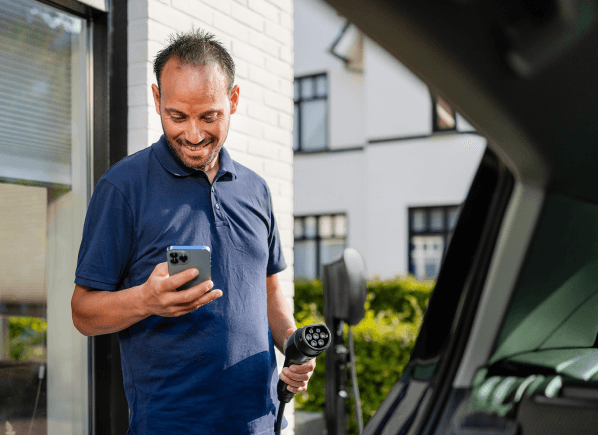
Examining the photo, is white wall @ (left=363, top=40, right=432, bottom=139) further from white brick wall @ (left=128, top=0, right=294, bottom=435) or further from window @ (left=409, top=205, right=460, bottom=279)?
white brick wall @ (left=128, top=0, right=294, bottom=435)

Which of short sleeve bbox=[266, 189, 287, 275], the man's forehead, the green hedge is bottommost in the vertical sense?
the green hedge

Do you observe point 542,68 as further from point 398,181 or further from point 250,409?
point 398,181

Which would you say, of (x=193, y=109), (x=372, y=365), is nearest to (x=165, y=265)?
(x=193, y=109)

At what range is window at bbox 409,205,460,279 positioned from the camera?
1350 centimetres

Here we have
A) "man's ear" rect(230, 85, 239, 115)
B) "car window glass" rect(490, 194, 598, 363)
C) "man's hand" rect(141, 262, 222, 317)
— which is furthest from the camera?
"man's ear" rect(230, 85, 239, 115)

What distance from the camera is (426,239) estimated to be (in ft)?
44.8

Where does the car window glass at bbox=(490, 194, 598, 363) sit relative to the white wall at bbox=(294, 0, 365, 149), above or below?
below

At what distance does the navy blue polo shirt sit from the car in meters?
0.90

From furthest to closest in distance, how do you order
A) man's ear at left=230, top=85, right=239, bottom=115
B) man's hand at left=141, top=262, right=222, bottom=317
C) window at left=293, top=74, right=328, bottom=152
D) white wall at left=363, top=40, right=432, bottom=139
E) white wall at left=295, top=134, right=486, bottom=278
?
window at left=293, top=74, right=328, bottom=152
white wall at left=363, top=40, right=432, bottom=139
white wall at left=295, top=134, right=486, bottom=278
man's ear at left=230, top=85, right=239, bottom=115
man's hand at left=141, top=262, right=222, bottom=317

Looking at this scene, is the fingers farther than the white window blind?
No

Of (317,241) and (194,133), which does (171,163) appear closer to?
(194,133)

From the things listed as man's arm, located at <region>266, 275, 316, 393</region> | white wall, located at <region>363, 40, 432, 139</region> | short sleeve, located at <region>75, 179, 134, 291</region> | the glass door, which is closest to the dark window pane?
white wall, located at <region>363, 40, 432, 139</region>

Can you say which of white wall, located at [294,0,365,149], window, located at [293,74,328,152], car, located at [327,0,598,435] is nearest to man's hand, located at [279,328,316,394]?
car, located at [327,0,598,435]

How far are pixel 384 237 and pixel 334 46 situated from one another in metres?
4.30
